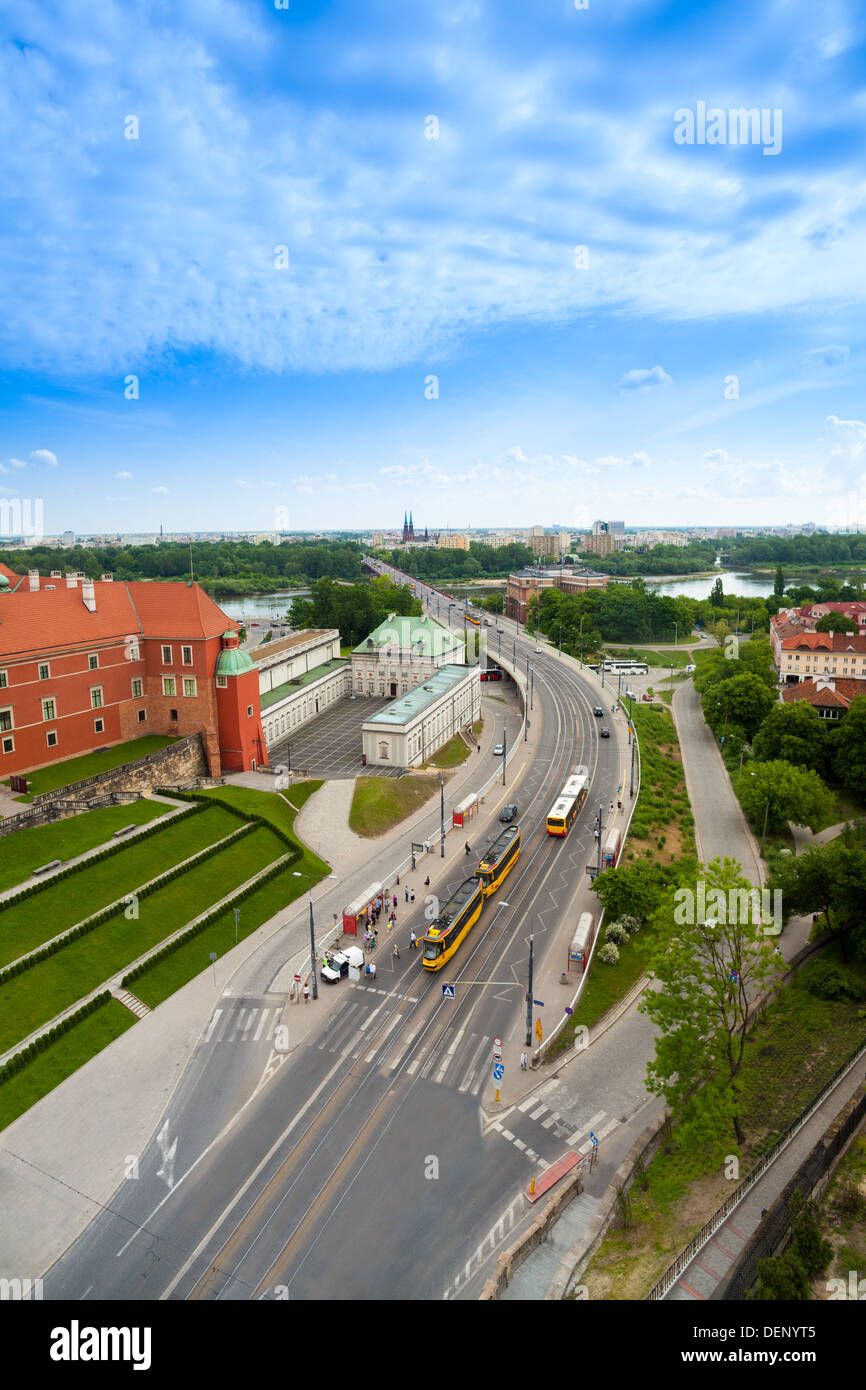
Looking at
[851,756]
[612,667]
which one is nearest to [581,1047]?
[851,756]

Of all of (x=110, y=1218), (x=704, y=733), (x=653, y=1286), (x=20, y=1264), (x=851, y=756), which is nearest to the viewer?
(x=653, y=1286)

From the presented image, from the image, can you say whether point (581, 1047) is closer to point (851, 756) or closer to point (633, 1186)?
point (633, 1186)

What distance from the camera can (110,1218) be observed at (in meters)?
23.1

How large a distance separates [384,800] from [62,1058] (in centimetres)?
3009

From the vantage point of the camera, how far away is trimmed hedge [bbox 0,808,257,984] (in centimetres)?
3297

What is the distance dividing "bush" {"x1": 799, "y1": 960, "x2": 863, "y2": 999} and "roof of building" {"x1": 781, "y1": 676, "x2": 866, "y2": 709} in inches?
1426

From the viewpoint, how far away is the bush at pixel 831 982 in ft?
112

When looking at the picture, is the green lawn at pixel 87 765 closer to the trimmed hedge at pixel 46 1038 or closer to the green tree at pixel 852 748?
the trimmed hedge at pixel 46 1038

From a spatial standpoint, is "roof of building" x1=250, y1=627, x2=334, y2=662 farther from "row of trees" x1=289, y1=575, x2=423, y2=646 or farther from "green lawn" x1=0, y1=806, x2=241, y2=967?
"green lawn" x1=0, y1=806, x2=241, y2=967

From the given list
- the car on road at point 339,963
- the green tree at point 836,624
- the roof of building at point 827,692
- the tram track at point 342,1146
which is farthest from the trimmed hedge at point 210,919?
the green tree at point 836,624

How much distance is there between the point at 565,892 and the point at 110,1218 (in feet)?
90.6

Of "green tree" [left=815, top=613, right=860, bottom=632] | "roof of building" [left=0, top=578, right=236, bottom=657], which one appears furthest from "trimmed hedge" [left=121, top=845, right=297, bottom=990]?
"green tree" [left=815, top=613, right=860, bottom=632]
